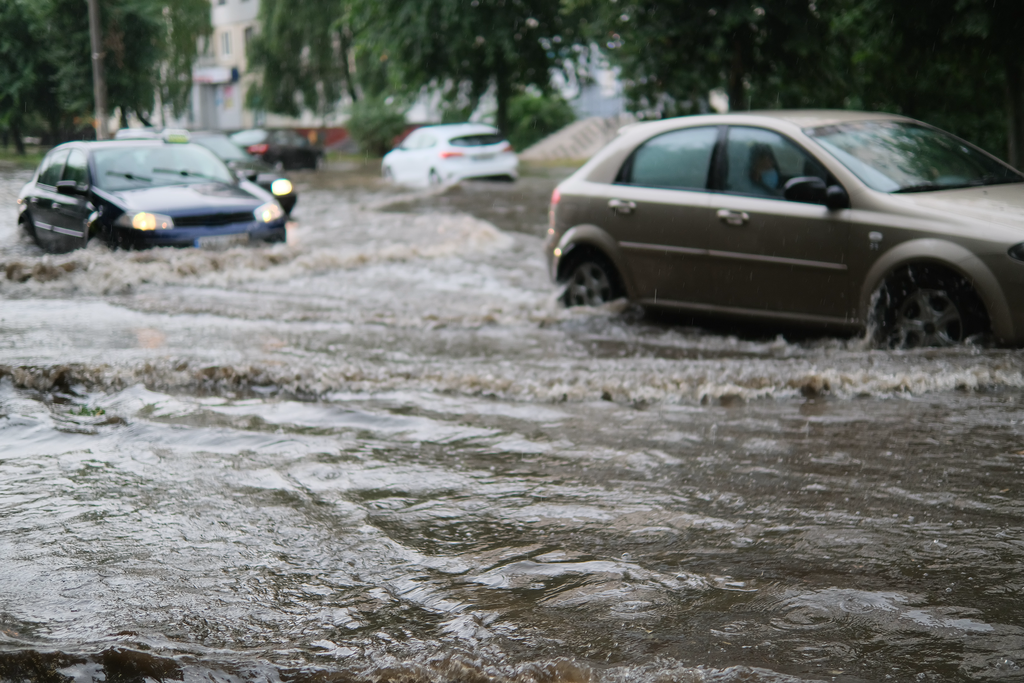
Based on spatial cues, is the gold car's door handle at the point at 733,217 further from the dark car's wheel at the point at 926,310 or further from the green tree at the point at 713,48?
the green tree at the point at 713,48

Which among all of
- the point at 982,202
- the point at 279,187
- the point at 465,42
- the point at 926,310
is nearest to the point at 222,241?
the point at 279,187

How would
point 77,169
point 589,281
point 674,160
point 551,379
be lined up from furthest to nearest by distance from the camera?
1. point 77,169
2. point 589,281
3. point 674,160
4. point 551,379

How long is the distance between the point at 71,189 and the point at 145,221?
1.46 metres

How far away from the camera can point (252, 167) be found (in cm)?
2056

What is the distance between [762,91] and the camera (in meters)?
14.1

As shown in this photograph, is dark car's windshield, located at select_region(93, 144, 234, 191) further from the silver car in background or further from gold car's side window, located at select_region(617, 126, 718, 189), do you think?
gold car's side window, located at select_region(617, 126, 718, 189)

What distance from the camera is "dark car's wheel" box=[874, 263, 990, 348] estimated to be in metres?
6.01

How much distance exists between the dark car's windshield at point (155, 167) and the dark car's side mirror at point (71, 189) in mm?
219

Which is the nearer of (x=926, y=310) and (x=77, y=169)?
(x=926, y=310)

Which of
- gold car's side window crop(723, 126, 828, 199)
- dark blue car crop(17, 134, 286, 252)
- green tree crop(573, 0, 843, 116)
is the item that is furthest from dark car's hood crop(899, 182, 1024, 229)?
dark blue car crop(17, 134, 286, 252)

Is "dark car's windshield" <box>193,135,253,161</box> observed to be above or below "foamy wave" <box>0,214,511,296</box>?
above

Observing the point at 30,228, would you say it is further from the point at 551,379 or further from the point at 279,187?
the point at 551,379

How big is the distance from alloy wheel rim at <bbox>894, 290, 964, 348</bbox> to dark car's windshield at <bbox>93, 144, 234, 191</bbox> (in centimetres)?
883

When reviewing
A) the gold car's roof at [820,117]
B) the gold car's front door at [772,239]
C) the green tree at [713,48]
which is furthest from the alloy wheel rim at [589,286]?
the green tree at [713,48]
